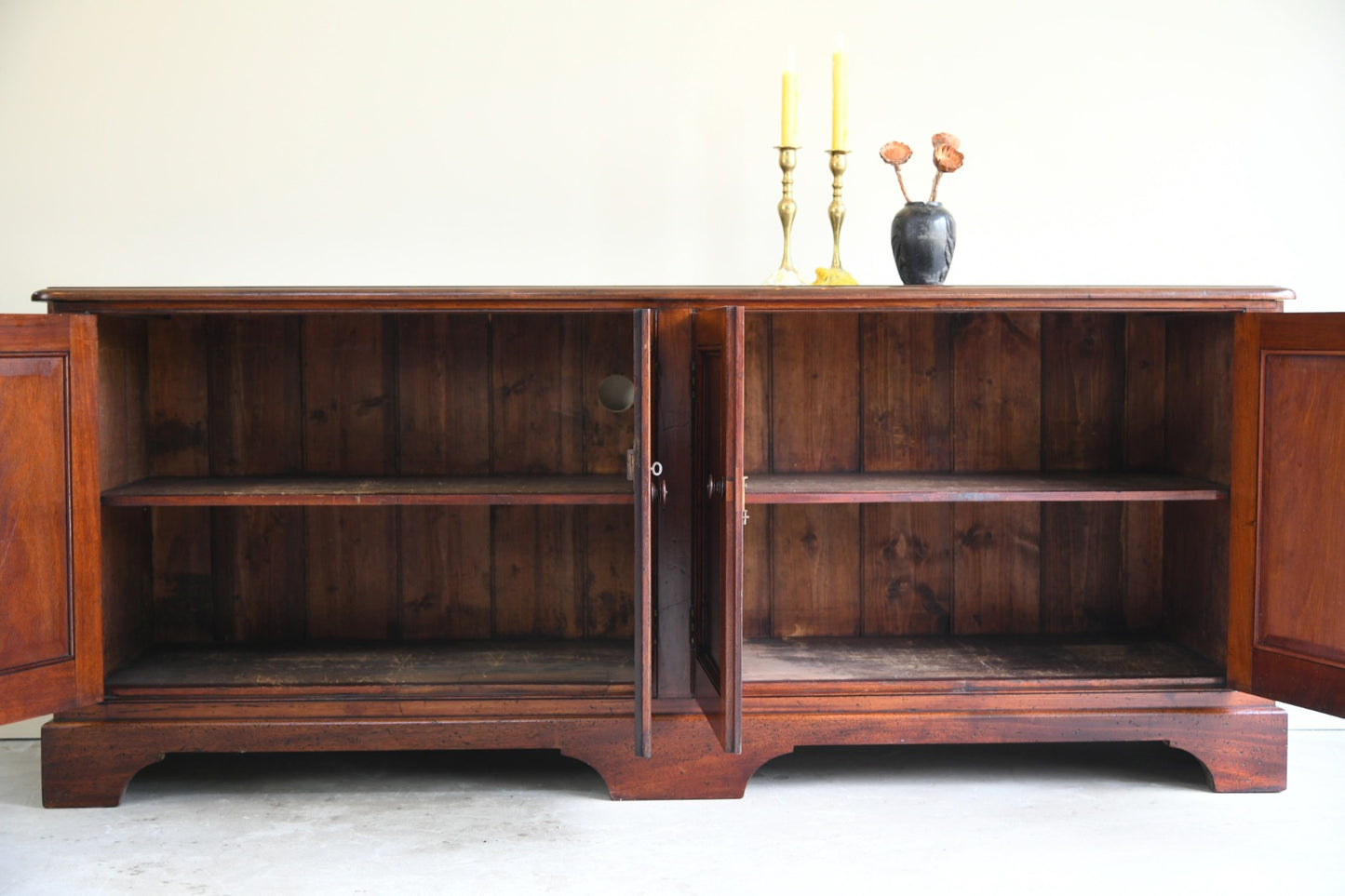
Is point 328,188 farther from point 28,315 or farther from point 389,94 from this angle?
point 28,315

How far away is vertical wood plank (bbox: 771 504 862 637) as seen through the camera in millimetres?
3129

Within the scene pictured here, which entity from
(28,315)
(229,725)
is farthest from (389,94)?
(229,725)

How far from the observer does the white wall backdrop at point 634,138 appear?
3.16 meters

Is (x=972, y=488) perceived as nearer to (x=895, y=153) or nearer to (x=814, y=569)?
(x=814, y=569)

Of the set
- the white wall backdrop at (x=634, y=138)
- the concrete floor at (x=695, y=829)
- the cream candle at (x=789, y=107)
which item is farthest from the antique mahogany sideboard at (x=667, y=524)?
the cream candle at (x=789, y=107)

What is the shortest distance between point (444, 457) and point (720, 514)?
1.00 m

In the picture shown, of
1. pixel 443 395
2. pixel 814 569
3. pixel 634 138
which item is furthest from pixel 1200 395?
pixel 443 395

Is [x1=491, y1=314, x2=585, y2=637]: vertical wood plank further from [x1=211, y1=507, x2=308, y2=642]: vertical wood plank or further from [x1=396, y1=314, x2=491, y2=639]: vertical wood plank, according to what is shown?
[x1=211, y1=507, x2=308, y2=642]: vertical wood plank

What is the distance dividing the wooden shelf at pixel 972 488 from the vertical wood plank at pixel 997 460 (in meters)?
0.18

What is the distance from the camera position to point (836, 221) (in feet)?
9.83

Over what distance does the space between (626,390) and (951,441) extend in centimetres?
85

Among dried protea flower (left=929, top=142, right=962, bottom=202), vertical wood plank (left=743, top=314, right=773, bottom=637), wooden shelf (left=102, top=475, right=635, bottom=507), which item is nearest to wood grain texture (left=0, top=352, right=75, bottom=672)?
wooden shelf (left=102, top=475, right=635, bottom=507)

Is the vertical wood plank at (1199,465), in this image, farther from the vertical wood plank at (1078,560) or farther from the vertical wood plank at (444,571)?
the vertical wood plank at (444,571)

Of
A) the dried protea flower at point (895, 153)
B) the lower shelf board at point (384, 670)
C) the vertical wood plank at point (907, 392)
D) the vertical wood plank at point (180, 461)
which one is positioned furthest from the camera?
the vertical wood plank at point (907, 392)
